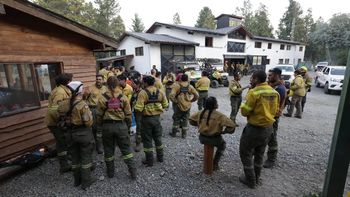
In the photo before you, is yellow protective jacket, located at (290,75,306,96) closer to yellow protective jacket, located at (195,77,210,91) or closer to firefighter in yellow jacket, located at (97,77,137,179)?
yellow protective jacket, located at (195,77,210,91)

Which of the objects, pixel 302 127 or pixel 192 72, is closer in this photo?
pixel 302 127

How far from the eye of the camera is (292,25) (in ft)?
146

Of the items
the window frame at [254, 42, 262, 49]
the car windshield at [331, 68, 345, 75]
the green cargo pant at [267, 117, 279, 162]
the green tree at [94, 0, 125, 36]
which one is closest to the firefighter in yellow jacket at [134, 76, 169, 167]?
the green cargo pant at [267, 117, 279, 162]

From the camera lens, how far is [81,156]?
11.8 feet

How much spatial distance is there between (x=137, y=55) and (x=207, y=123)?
1886cm

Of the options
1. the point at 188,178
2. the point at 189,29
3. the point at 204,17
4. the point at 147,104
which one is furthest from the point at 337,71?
the point at 204,17

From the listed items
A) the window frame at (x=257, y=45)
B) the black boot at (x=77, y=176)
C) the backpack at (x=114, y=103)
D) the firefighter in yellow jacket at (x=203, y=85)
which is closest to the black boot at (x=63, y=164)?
the black boot at (x=77, y=176)

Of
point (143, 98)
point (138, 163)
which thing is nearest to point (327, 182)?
point (143, 98)

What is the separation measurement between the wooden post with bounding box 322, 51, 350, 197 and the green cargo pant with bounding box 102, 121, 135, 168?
9.89 feet

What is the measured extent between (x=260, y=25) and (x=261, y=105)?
162ft

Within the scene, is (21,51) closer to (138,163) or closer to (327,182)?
(138,163)

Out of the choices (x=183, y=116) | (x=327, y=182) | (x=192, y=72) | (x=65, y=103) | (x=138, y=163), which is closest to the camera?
(x=327, y=182)

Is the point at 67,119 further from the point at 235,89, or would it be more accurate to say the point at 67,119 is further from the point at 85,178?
the point at 235,89

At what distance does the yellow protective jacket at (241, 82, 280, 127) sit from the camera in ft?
10.7
